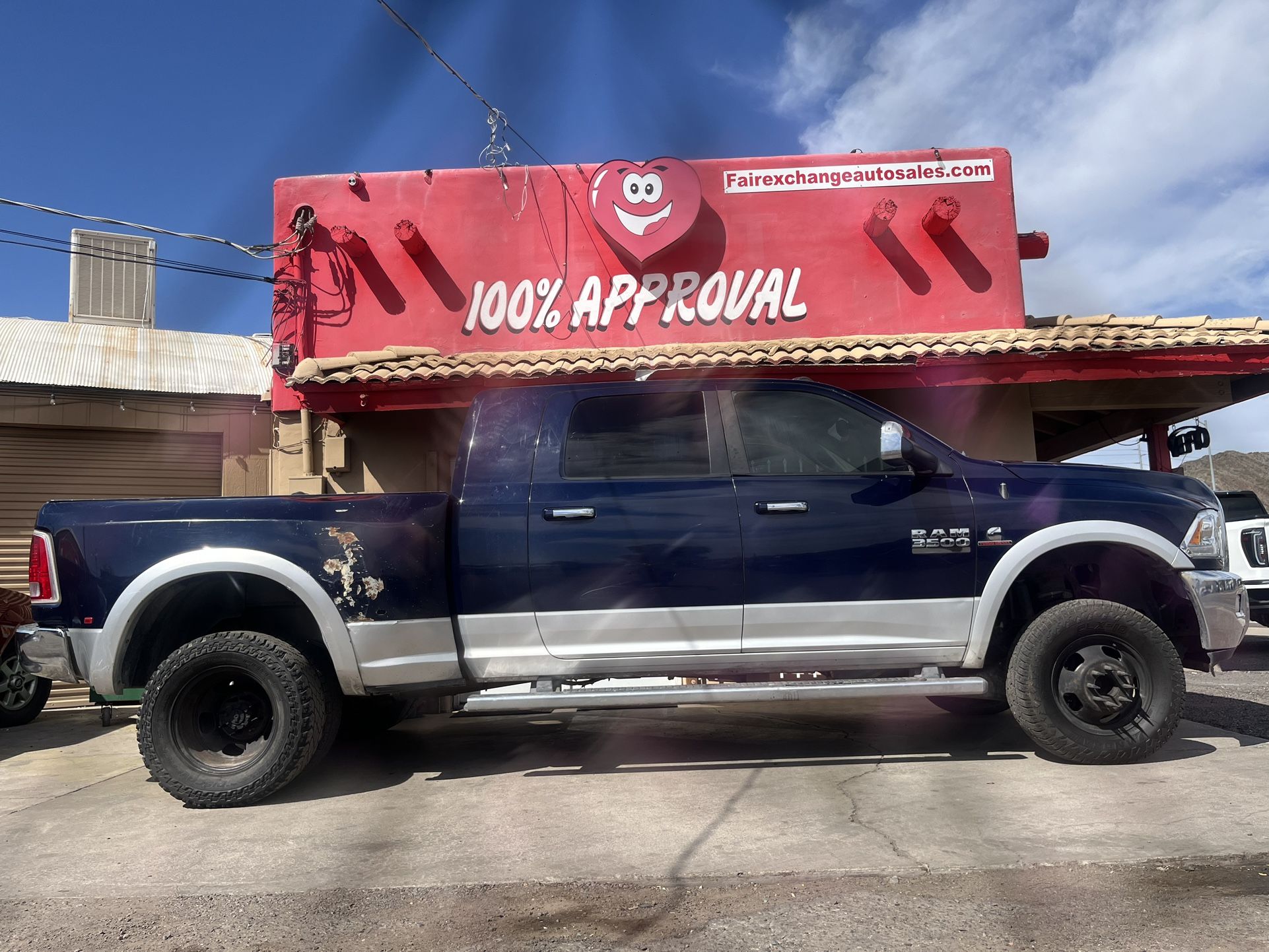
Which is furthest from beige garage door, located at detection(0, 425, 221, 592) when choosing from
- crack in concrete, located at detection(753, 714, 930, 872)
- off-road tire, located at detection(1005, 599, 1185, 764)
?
off-road tire, located at detection(1005, 599, 1185, 764)

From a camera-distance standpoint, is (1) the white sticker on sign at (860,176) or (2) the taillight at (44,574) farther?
(1) the white sticker on sign at (860,176)

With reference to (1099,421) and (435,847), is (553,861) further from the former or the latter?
(1099,421)

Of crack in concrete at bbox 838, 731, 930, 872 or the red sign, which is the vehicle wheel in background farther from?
crack in concrete at bbox 838, 731, 930, 872

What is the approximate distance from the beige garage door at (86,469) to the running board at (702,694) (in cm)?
723

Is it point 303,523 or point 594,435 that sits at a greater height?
point 594,435

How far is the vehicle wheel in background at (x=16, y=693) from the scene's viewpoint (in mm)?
7402

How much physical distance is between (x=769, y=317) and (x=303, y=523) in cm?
634

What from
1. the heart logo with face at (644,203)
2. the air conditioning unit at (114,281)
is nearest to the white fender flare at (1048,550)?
the heart logo with face at (644,203)

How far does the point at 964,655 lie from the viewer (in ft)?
15.0

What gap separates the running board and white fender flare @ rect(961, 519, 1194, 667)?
33 centimetres

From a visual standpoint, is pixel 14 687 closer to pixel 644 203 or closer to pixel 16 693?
pixel 16 693

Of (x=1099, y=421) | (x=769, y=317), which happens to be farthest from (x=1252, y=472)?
(x=769, y=317)

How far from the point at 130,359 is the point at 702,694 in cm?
975

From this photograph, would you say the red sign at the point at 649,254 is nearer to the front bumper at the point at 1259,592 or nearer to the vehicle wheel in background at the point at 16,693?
the vehicle wheel in background at the point at 16,693
